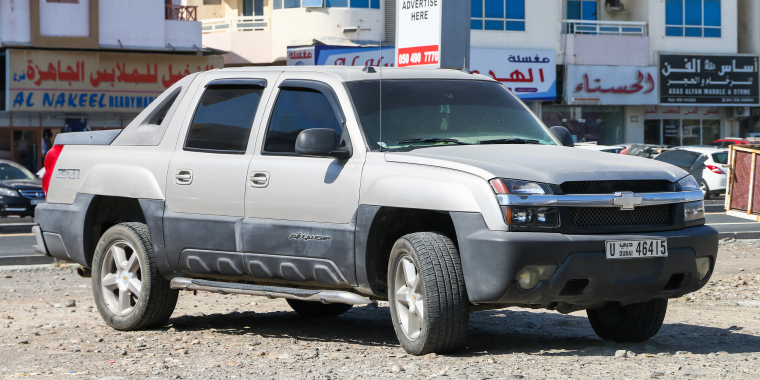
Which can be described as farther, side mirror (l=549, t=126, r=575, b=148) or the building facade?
the building facade

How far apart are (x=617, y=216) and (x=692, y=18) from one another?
41.2m

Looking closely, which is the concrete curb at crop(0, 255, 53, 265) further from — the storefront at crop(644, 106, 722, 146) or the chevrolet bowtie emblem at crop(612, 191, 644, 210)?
the storefront at crop(644, 106, 722, 146)

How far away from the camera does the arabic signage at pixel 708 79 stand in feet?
141

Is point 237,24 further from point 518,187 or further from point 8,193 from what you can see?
point 518,187

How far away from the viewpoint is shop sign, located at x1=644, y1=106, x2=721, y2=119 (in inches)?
1726

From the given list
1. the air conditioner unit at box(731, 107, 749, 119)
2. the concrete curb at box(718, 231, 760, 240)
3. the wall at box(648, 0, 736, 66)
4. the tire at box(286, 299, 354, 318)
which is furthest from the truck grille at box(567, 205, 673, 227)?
the air conditioner unit at box(731, 107, 749, 119)

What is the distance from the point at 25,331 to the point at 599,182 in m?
4.20

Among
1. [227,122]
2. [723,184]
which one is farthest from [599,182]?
[723,184]

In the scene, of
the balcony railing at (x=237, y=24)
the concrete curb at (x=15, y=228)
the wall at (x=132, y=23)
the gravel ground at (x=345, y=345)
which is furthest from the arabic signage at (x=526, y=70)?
the gravel ground at (x=345, y=345)

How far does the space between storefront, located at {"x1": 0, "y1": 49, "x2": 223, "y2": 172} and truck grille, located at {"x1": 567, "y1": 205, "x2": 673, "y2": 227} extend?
2967 centimetres

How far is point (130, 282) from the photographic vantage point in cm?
722

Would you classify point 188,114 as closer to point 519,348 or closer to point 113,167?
point 113,167

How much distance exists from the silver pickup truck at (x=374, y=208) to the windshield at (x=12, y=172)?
1540cm

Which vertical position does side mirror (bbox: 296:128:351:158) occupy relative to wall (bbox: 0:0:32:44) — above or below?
below
